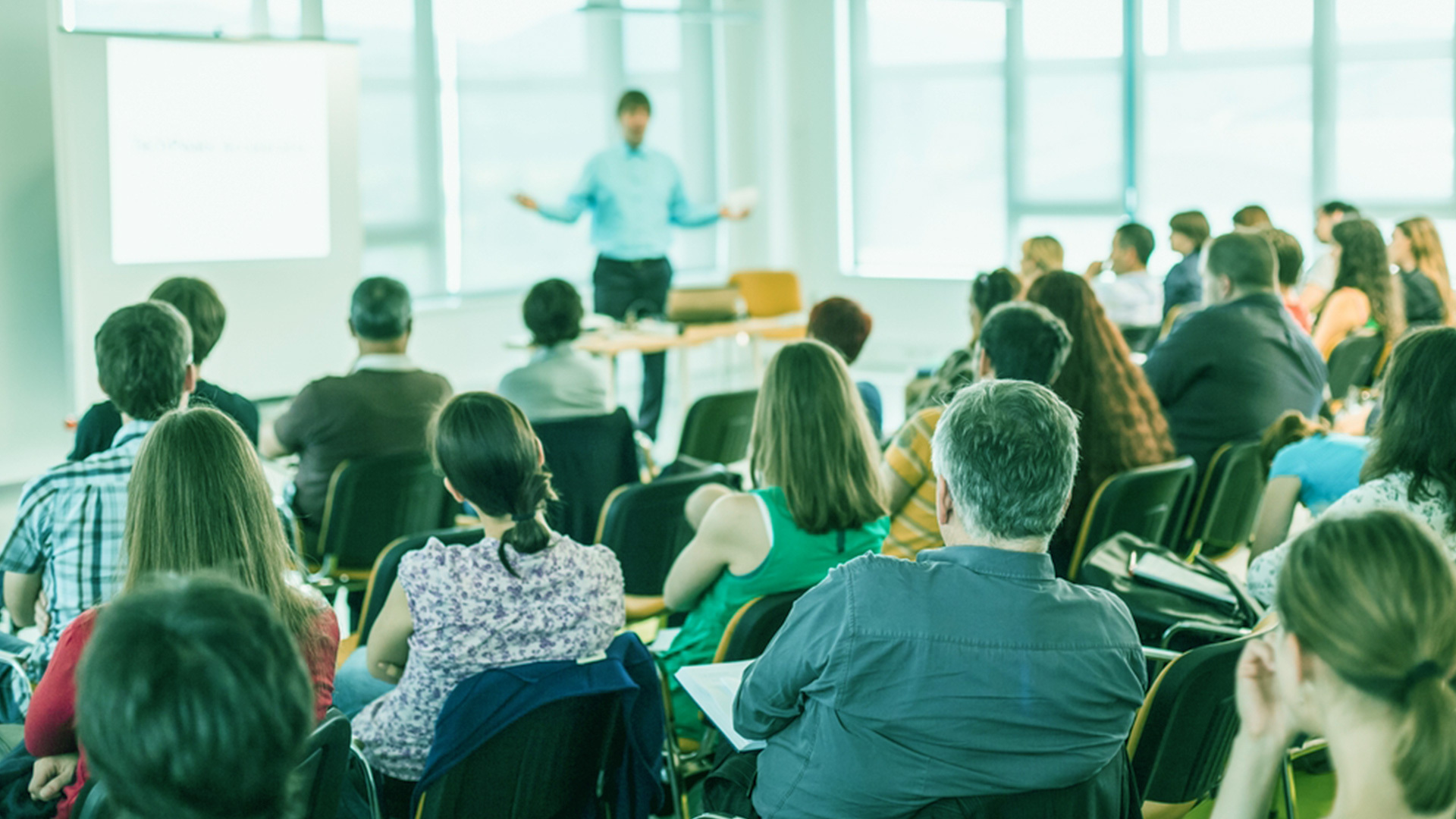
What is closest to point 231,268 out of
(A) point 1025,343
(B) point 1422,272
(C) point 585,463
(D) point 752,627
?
(C) point 585,463

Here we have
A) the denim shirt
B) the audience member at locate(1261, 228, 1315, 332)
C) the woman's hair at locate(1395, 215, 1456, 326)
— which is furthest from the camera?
the woman's hair at locate(1395, 215, 1456, 326)

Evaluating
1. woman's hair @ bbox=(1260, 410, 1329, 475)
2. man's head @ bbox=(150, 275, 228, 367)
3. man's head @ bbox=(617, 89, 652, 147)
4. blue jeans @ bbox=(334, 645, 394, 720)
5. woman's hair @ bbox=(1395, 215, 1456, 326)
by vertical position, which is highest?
man's head @ bbox=(617, 89, 652, 147)

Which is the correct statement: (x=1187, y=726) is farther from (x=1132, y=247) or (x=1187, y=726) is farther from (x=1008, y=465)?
(x=1132, y=247)

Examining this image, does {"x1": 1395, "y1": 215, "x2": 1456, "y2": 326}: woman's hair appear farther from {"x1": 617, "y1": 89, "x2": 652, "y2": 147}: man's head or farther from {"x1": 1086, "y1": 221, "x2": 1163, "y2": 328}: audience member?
{"x1": 617, "y1": 89, "x2": 652, "y2": 147}: man's head

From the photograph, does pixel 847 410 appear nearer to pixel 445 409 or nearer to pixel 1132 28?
pixel 445 409

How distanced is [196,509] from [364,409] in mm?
2001

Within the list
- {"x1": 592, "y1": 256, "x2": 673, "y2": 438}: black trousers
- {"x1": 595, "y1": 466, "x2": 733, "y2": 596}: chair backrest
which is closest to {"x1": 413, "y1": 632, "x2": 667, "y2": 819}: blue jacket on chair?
{"x1": 595, "y1": 466, "x2": 733, "y2": 596}: chair backrest

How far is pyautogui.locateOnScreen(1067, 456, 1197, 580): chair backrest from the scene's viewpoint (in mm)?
3396

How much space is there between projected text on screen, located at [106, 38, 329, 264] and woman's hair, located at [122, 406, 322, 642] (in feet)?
14.1

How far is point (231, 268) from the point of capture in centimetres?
627

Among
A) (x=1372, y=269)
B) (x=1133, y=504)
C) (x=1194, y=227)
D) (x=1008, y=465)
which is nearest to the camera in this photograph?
(x=1008, y=465)

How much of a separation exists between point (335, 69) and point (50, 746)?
5.17 metres

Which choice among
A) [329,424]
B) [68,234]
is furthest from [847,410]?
[68,234]

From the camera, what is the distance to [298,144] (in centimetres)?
647
